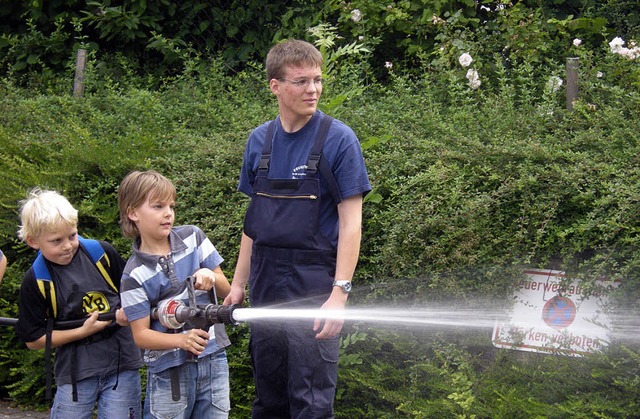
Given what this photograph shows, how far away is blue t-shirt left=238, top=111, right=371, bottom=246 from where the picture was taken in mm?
4125

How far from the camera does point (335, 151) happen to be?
4.16m

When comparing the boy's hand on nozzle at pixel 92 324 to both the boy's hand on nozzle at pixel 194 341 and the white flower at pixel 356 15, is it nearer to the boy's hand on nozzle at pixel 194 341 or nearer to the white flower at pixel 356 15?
the boy's hand on nozzle at pixel 194 341

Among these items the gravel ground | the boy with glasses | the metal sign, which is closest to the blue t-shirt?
the boy with glasses

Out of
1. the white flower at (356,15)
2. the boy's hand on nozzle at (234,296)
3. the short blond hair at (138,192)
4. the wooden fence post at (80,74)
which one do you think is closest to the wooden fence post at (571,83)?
the white flower at (356,15)

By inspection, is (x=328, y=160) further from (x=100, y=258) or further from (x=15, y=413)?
(x=15, y=413)

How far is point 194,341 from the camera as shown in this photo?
3.92 meters

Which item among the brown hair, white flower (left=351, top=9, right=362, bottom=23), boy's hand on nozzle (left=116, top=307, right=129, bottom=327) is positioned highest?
white flower (left=351, top=9, right=362, bottom=23)

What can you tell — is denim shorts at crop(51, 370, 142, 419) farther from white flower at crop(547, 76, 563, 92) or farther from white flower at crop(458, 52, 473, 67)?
white flower at crop(458, 52, 473, 67)

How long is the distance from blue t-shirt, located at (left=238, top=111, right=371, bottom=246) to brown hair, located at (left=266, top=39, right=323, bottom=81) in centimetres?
25

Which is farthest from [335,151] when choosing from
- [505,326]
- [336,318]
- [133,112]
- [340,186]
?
[133,112]

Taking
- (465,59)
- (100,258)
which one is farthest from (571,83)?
(100,258)

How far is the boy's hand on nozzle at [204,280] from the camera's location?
13.3ft

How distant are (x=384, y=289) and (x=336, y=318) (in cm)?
125

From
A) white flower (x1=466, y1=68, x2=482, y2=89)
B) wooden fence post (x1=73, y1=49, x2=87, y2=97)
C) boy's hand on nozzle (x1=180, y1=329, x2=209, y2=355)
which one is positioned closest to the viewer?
boy's hand on nozzle (x1=180, y1=329, x2=209, y2=355)
